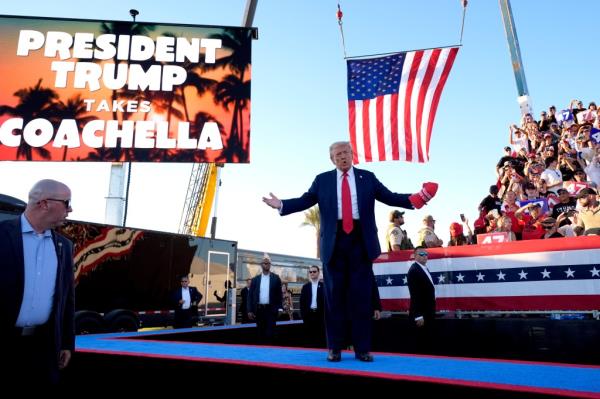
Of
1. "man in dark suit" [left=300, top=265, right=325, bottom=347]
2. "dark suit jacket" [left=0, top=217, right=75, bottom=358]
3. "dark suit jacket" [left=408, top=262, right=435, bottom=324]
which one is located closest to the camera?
"dark suit jacket" [left=0, top=217, right=75, bottom=358]

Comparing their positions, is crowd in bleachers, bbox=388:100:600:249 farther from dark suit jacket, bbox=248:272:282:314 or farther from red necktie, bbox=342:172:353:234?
red necktie, bbox=342:172:353:234

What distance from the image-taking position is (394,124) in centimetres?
992

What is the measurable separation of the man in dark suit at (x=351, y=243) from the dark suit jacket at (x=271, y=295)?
5753 mm

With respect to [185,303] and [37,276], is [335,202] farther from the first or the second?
[185,303]

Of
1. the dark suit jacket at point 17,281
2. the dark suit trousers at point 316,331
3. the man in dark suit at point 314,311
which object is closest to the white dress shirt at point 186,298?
the man in dark suit at point 314,311

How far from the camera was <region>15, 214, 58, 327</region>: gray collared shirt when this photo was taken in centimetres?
249

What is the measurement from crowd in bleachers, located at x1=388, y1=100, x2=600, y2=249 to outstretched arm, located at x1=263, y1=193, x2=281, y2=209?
5545 mm

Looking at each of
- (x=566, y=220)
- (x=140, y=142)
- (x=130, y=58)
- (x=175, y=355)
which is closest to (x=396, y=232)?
(x=566, y=220)

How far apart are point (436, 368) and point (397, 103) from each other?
7.80m

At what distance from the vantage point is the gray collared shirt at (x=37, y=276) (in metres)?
2.49

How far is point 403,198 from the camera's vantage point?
356 cm

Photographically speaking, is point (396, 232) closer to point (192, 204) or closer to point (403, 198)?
point (403, 198)

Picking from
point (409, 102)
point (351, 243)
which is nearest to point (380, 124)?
point (409, 102)

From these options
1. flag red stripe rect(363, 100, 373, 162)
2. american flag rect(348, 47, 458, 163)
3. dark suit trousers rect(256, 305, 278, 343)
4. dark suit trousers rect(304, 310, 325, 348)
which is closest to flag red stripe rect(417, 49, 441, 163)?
american flag rect(348, 47, 458, 163)
